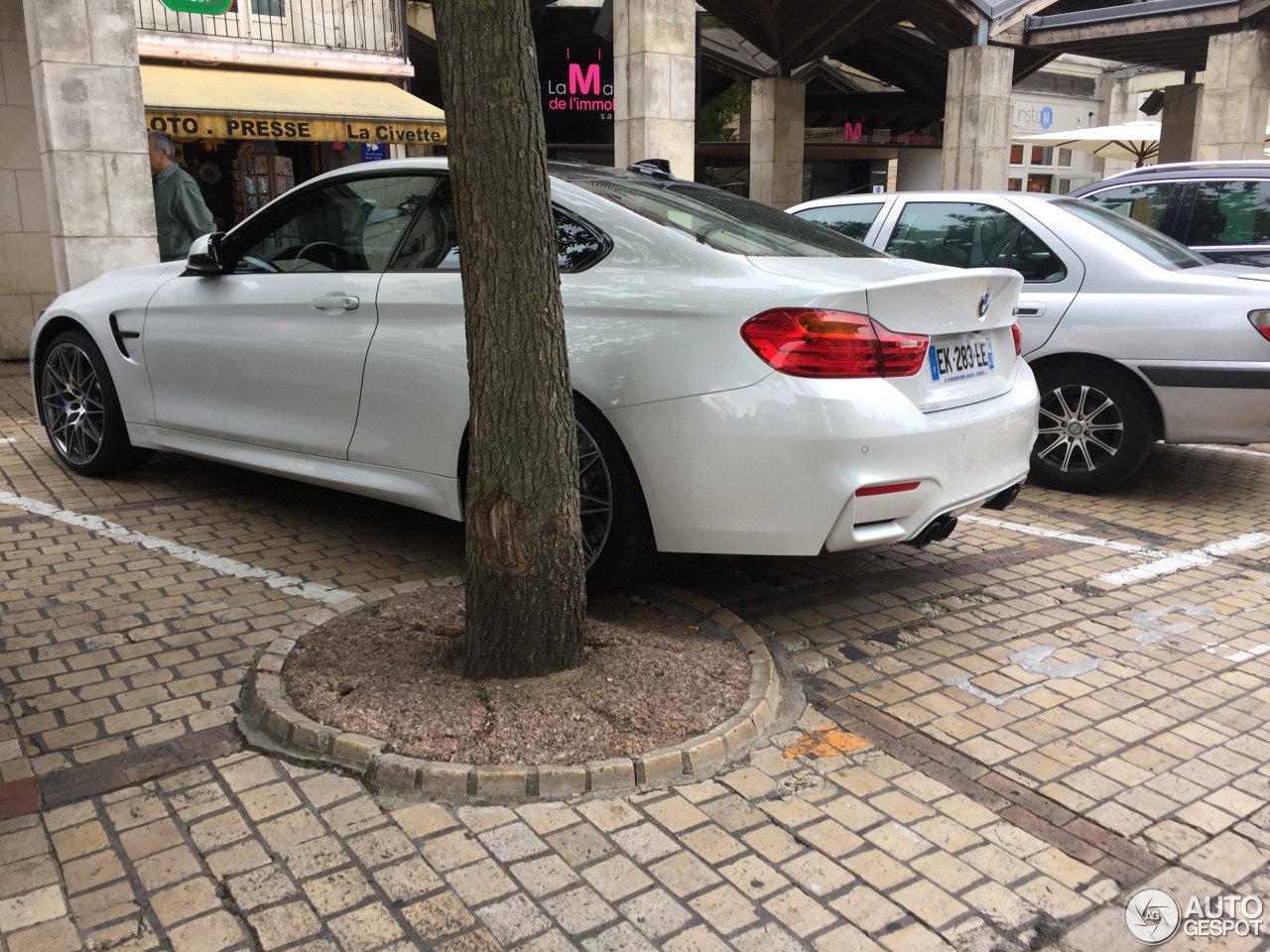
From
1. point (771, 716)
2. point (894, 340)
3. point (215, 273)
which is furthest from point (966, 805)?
point (215, 273)

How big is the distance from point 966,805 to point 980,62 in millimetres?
18062

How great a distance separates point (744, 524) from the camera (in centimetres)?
381

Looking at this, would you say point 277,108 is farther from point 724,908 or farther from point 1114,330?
point 724,908

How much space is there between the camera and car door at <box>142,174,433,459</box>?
187 inches

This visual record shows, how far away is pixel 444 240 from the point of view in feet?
15.1

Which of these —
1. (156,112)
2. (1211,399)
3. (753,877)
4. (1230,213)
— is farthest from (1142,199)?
(156,112)

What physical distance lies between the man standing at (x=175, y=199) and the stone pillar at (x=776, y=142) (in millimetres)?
13748

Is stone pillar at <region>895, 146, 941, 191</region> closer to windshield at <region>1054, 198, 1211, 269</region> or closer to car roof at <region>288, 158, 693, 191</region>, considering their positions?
windshield at <region>1054, 198, 1211, 269</region>

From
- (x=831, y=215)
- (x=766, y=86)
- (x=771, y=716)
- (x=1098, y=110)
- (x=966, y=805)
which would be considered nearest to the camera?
(x=966, y=805)

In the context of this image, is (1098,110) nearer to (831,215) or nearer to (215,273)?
(831,215)

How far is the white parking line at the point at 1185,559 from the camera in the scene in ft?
16.3

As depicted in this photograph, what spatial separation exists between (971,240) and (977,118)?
13.2m

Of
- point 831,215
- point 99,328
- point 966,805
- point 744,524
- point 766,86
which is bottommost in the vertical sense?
point 966,805

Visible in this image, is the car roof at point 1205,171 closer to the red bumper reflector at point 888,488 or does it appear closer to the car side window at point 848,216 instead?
the car side window at point 848,216
